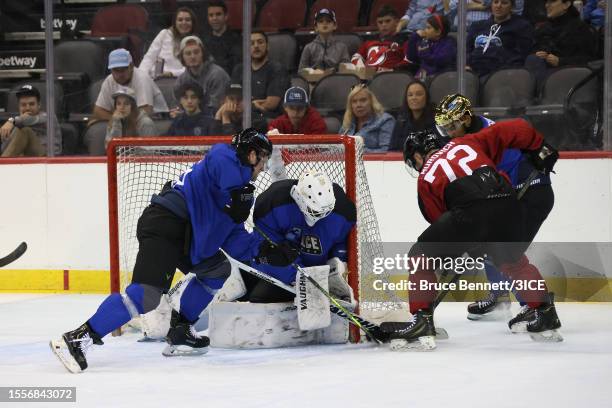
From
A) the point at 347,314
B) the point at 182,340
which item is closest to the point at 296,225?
the point at 347,314

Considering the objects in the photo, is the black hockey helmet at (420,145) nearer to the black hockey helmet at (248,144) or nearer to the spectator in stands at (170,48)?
the black hockey helmet at (248,144)

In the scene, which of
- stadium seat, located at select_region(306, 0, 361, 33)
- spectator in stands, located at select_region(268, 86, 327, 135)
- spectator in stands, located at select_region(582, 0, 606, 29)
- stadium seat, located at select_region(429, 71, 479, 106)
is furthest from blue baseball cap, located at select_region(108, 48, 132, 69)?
spectator in stands, located at select_region(582, 0, 606, 29)

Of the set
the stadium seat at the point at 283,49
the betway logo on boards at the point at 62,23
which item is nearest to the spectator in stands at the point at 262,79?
the stadium seat at the point at 283,49

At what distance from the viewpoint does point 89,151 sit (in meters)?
6.23

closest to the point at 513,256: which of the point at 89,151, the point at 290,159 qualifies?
the point at 290,159

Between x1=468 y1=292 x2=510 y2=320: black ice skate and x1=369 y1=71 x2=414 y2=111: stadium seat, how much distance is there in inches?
52.4

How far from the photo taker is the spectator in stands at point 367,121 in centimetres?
592

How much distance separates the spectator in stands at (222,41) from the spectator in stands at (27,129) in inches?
45.2

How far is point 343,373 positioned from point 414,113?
2.46 meters

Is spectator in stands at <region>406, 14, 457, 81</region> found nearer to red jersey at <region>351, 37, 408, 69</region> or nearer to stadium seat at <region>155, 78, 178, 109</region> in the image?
red jersey at <region>351, 37, 408, 69</region>

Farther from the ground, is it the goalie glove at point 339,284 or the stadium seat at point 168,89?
the stadium seat at point 168,89

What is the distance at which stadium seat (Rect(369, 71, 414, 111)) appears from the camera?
5895mm

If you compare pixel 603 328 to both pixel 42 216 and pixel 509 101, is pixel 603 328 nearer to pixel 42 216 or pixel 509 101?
pixel 509 101

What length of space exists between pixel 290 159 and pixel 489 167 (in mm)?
1084
